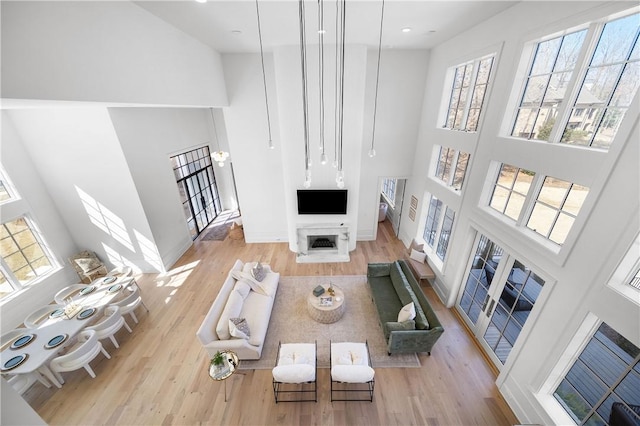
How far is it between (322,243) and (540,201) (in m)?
5.20

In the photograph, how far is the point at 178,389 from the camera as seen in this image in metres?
3.85

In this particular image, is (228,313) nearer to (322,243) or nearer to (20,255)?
(322,243)

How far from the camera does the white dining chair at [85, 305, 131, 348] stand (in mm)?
4148

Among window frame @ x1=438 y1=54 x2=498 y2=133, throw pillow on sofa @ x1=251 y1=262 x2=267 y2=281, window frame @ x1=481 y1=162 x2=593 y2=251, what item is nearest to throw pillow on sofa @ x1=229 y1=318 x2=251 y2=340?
throw pillow on sofa @ x1=251 y1=262 x2=267 y2=281

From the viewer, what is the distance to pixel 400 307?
4.92 m

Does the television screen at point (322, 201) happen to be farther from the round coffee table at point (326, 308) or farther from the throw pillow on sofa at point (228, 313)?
the throw pillow on sofa at point (228, 313)

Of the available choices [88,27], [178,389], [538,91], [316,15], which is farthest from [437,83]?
[178,389]

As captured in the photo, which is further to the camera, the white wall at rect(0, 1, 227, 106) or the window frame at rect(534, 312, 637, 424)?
the window frame at rect(534, 312, 637, 424)

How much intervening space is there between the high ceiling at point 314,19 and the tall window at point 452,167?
7.64 ft

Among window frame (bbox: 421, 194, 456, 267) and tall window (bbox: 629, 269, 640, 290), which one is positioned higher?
tall window (bbox: 629, 269, 640, 290)

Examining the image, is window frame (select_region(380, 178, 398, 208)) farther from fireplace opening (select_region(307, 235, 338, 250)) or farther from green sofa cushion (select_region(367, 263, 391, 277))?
green sofa cushion (select_region(367, 263, 391, 277))

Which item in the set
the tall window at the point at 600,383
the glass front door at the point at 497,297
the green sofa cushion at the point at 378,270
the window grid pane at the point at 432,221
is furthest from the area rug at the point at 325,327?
the window grid pane at the point at 432,221

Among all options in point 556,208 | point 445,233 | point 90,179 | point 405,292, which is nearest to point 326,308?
point 405,292

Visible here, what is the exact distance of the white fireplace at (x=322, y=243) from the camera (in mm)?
6902
